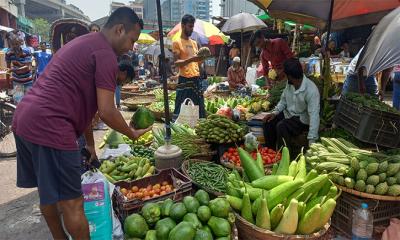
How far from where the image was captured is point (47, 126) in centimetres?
205

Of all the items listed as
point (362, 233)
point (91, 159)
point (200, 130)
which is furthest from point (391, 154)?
point (91, 159)

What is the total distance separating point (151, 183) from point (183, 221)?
1.05 m

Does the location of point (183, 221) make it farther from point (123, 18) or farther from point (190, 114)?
point (190, 114)

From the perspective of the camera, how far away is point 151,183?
129 inches

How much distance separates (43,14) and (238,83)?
2622 inches

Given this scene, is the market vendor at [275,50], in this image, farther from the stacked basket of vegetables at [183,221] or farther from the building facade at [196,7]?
the building facade at [196,7]

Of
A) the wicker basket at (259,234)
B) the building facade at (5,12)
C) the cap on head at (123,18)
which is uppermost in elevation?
the building facade at (5,12)

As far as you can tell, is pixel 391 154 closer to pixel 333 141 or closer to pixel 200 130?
pixel 333 141

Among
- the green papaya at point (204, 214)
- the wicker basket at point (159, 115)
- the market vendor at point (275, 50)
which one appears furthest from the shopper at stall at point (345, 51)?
the green papaya at point (204, 214)

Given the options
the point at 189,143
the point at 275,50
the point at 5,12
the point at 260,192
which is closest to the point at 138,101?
the point at 275,50

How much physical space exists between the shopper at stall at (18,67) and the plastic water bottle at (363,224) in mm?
6697

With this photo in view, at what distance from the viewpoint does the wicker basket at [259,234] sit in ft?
7.39

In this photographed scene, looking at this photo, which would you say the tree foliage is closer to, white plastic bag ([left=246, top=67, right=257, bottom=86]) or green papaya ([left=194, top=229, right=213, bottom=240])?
white plastic bag ([left=246, top=67, right=257, bottom=86])

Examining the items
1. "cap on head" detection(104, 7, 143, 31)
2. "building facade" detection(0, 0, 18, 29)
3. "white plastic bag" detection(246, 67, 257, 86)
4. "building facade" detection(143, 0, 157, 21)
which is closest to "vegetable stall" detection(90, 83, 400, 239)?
"cap on head" detection(104, 7, 143, 31)
